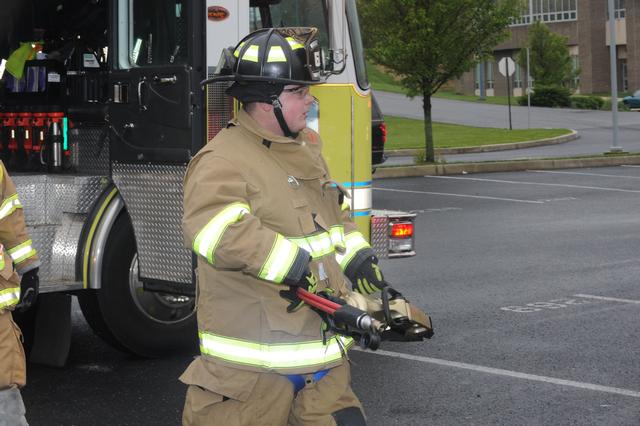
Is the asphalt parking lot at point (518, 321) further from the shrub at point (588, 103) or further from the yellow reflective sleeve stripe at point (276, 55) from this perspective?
the shrub at point (588, 103)

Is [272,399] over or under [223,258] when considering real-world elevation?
under

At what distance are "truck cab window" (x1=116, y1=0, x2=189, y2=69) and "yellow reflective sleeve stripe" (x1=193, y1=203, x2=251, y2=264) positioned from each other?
3.40 m

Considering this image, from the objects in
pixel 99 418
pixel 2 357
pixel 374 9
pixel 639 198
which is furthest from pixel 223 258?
pixel 374 9

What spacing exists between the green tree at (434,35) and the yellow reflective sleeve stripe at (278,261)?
19106 millimetres

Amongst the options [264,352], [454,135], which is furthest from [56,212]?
[454,135]

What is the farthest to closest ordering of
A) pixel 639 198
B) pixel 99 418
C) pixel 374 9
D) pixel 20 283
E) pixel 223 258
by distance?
1. pixel 374 9
2. pixel 639 198
3. pixel 99 418
4. pixel 20 283
5. pixel 223 258

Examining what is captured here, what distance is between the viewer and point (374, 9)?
920 inches

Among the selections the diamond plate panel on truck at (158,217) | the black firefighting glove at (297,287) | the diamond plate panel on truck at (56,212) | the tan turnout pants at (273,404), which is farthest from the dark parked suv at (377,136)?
the black firefighting glove at (297,287)

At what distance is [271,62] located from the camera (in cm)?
387

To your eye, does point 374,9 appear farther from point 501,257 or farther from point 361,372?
point 361,372

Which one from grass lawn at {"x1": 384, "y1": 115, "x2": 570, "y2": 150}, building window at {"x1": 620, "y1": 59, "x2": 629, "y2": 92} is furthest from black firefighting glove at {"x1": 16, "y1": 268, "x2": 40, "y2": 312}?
building window at {"x1": 620, "y1": 59, "x2": 629, "y2": 92}

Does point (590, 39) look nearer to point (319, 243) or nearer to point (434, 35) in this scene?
point (434, 35)

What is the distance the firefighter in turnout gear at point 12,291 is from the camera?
4.82 meters

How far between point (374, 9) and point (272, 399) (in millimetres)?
20162
